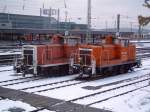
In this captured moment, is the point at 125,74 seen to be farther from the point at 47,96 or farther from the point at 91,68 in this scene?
the point at 47,96

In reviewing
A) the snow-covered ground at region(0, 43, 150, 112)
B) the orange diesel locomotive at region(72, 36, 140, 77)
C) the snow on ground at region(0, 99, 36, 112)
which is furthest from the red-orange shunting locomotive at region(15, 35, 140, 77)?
the snow on ground at region(0, 99, 36, 112)

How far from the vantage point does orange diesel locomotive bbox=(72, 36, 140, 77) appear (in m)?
18.7

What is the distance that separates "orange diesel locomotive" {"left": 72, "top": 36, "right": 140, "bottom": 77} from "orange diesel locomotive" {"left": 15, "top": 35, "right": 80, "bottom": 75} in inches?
48.6

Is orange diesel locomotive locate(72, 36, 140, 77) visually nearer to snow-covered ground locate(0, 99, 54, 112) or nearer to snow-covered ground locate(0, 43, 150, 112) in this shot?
snow-covered ground locate(0, 43, 150, 112)

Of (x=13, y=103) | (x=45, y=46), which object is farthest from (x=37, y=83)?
(x=13, y=103)

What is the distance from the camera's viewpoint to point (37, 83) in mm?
16812

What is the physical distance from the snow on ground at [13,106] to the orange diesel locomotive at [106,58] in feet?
23.3

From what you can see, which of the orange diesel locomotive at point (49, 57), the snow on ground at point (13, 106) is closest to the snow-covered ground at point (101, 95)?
the snow on ground at point (13, 106)

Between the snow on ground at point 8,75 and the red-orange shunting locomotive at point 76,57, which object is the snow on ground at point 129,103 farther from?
the snow on ground at point 8,75

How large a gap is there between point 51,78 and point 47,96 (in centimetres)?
552

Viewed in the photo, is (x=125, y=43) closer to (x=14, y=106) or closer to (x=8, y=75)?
(x=8, y=75)

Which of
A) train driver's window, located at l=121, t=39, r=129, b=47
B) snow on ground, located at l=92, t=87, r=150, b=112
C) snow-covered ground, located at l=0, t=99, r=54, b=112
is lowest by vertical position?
snow on ground, located at l=92, t=87, r=150, b=112

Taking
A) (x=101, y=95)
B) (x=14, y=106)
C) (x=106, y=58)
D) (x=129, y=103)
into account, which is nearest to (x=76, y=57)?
(x=106, y=58)

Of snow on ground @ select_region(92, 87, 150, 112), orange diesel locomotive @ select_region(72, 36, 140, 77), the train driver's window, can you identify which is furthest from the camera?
the train driver's window
